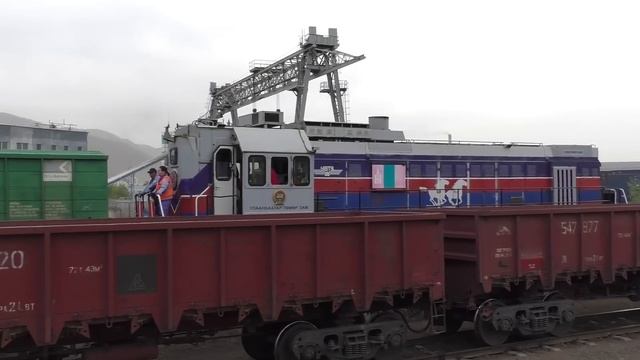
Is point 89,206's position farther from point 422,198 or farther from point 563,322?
point 563,322

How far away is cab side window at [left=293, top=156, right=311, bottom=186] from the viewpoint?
1387 centimetres

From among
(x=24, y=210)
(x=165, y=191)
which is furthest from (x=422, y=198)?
(x=24, y=210)

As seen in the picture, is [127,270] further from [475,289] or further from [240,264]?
[475,289]

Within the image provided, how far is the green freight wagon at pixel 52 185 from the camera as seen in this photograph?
13.0 meters

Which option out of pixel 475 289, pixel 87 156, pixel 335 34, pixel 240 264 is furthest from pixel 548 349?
pixel 335 34

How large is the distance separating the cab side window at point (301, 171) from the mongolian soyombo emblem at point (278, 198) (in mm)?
456

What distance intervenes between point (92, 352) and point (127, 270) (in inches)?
40.0

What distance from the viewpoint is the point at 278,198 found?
13.6 meters

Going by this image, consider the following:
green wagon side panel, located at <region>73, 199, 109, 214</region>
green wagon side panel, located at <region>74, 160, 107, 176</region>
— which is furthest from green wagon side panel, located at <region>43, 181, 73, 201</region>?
green wagon side panel, located at <region>74, 160, 107, 176</region>

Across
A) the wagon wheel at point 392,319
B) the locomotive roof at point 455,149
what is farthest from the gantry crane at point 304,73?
the wagon wheel at point 392,319

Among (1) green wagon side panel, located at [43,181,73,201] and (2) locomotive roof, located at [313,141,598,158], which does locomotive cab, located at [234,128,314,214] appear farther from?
(1) green wagon side panel, located at [43,181,73,201]

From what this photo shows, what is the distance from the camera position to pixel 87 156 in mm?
14031

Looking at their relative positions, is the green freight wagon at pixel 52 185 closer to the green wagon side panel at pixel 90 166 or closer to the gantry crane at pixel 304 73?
the green wagon side panel at pixel 90 166

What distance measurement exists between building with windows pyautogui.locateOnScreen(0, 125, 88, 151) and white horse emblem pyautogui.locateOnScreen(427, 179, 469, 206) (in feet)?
202
